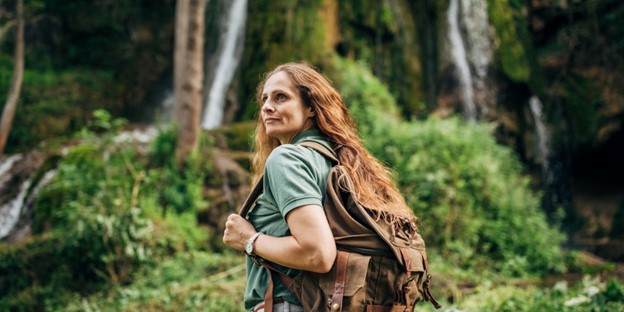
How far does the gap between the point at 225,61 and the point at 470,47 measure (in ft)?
18.5

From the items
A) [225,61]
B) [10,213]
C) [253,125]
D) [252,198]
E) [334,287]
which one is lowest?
[10,213]

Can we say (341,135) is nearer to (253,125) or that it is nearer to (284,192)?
(284,192)

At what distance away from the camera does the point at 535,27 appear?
56.7 feet

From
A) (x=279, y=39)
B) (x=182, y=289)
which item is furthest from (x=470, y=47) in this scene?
(x=182, y=289)

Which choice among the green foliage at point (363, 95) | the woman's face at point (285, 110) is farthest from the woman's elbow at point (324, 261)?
the green foliage at point (363, 95)

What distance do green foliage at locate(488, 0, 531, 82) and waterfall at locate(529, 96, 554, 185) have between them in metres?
0.83

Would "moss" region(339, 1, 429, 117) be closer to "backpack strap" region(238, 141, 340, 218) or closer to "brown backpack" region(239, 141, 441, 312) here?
"backpack strap" region(238, 141, 340, 218)

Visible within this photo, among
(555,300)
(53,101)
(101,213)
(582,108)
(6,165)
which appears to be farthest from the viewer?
(53,101)

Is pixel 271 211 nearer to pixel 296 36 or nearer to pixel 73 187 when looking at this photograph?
pixel 73 187

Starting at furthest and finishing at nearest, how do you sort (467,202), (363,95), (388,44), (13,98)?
(388,44) → (13,98) → (363,95) → (467,202)

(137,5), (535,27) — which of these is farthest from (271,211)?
(137,5)

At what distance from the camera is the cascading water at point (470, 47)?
1536cm

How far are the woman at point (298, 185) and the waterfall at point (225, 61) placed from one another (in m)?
11.8

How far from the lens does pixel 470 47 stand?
1587 cm
